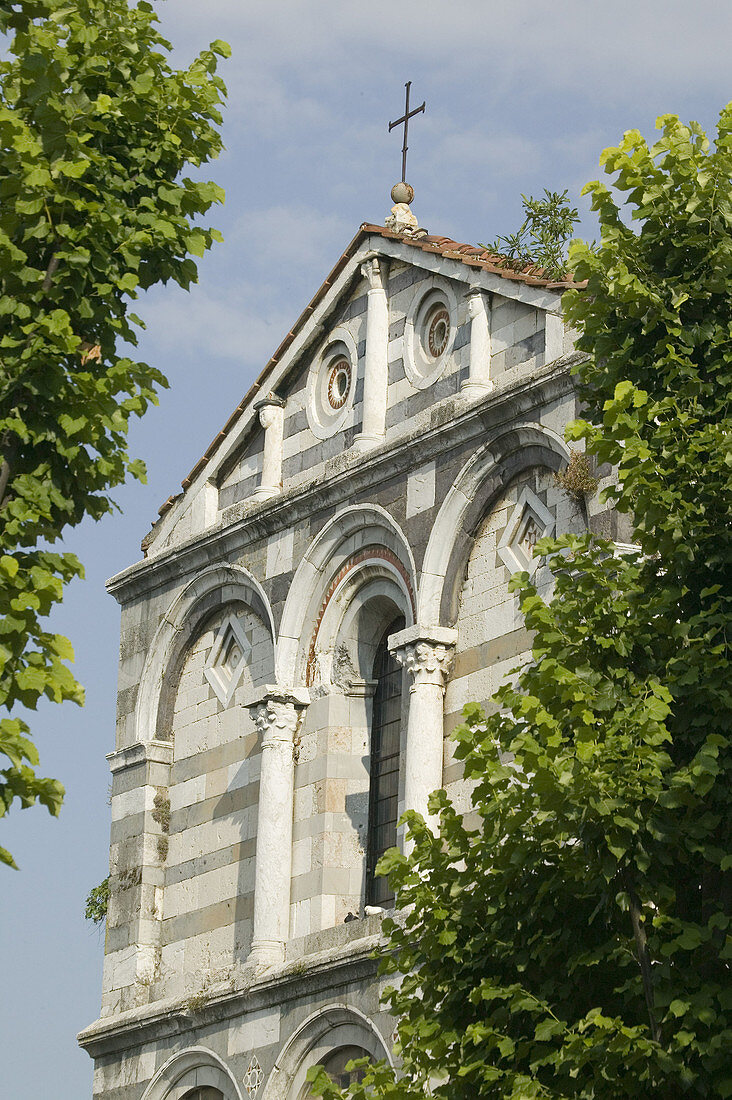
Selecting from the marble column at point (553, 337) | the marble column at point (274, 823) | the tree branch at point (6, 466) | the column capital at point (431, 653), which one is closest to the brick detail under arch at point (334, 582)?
the marble column at point (274, 823)

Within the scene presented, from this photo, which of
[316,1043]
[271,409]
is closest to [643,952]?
[316,1043]

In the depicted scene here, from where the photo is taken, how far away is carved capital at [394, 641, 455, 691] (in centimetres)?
2038

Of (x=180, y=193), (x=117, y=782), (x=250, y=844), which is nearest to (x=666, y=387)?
(x=180, y=193)

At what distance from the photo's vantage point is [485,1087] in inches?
521

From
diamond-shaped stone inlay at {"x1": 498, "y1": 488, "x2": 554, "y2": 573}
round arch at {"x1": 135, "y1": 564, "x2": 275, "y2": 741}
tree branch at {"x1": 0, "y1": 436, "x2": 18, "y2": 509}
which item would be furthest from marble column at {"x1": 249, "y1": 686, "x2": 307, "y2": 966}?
tree branch at {"x1": 0, "y1": 436, "x2": 18, "y2": 509}

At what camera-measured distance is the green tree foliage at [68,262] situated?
11.5 metres

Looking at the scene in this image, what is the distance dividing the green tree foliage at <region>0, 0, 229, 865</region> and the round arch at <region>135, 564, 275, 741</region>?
439 inches

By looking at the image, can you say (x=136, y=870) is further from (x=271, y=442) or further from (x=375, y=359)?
(x=375, y=359)

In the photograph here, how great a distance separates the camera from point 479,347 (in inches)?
831

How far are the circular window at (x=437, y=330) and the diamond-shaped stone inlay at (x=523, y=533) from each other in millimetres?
2344

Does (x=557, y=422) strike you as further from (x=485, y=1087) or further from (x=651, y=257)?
(x=485, y=1087)

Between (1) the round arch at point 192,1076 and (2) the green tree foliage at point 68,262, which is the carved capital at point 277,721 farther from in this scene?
(2) the green tree foliage at point 68,262

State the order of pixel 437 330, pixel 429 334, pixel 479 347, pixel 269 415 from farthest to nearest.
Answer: pixel 269 415 < pixel 429 334 < pixel 437 330 < pixel 479 347

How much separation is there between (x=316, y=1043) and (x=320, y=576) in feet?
15.1
